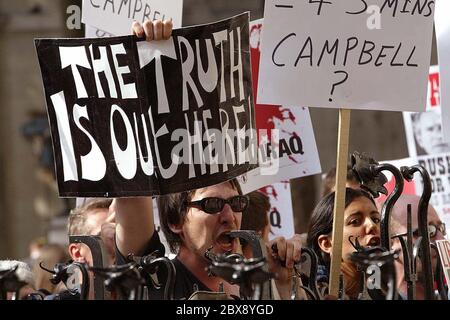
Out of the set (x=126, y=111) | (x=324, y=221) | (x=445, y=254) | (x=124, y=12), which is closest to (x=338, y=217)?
A: (x=445, y=254)

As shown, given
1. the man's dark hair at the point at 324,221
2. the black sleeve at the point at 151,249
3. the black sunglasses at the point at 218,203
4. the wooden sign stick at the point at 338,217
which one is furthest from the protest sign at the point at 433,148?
the black sleeve at the point at 151,249

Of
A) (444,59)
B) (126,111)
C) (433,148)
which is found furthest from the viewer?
(433,148)

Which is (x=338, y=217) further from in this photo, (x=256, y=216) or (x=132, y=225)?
(x=256, y=216)

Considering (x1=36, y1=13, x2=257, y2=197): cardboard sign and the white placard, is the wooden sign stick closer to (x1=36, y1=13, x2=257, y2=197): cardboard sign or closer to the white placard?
(x1=36, y1=13, x2=257, y2=197): cardboard sign

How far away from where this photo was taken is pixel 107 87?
4551 mm

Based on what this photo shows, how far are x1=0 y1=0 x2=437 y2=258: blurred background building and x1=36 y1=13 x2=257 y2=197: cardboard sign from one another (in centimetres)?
1238

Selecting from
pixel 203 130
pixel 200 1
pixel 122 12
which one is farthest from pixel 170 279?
pixel 200 1

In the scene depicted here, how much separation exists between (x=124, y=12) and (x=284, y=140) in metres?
0.91

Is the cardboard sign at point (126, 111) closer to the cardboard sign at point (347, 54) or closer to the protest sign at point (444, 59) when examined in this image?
the cardboard sign at point (347, 54)

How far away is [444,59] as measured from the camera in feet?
17.8

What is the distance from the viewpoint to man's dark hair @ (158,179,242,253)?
4805mm

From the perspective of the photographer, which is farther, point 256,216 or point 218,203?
point 256,216

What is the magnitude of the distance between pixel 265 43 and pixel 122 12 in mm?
1025
